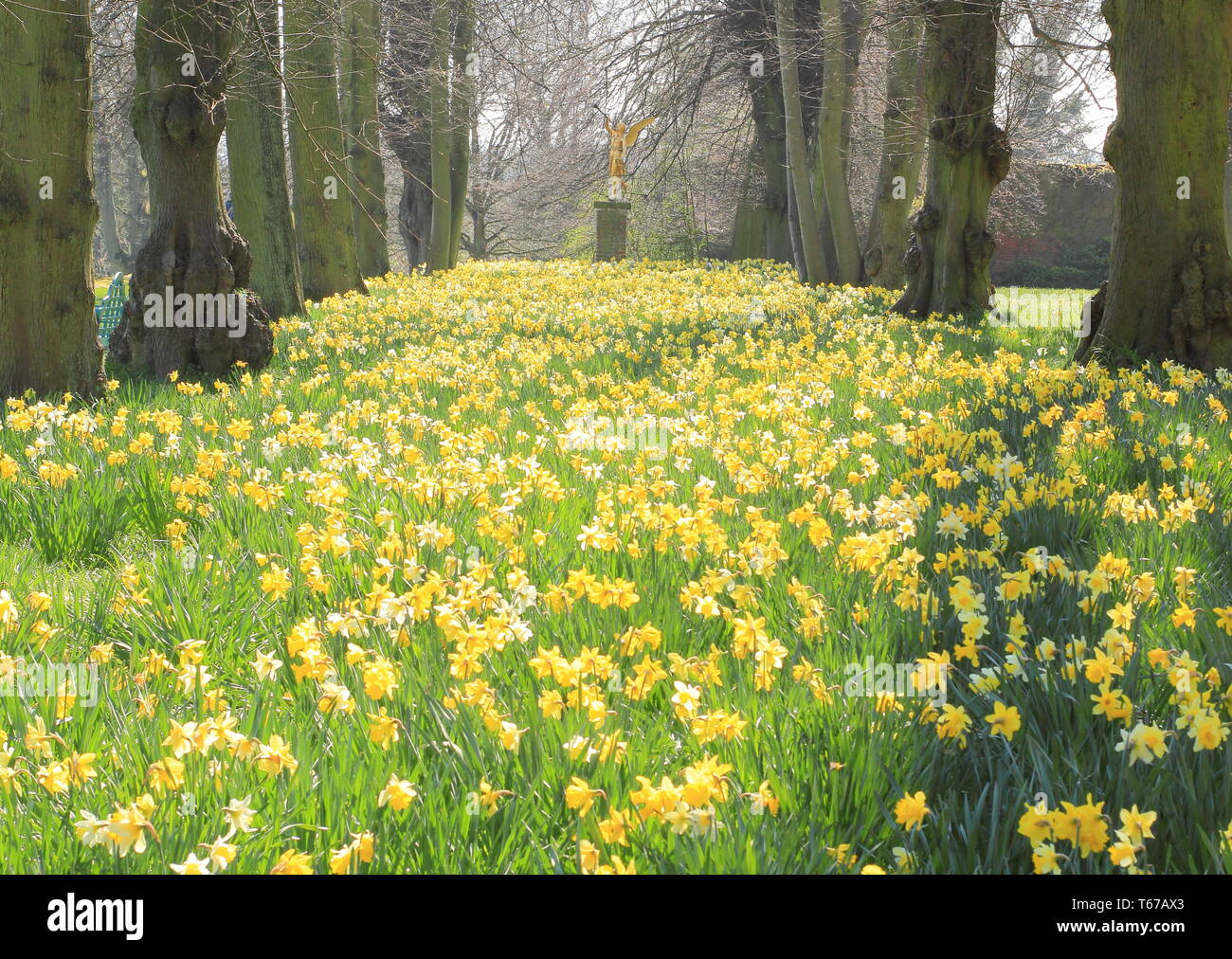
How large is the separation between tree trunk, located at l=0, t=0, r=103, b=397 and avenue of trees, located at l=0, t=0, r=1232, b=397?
13 mm

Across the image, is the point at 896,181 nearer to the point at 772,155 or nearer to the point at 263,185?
the point at 772,155

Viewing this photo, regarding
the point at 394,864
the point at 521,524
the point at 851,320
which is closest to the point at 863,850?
the point at 394,864

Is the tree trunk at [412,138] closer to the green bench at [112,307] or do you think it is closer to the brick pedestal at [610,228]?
the brick pedestal at [610,228]

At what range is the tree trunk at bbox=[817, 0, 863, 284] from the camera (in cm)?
1504

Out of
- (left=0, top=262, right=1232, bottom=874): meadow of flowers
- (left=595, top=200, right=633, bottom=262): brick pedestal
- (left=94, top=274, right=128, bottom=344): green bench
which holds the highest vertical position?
(left=595, top=200, right=633, bottom=262): brick pedestal

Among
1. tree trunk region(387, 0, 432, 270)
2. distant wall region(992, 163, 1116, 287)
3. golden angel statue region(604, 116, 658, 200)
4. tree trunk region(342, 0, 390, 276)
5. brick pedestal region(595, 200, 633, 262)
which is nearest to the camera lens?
tree trunk region(342, 0, 390, 276)

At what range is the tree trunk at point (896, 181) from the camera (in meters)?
15.0

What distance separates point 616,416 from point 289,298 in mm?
7469

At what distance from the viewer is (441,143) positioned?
20594 millimetres

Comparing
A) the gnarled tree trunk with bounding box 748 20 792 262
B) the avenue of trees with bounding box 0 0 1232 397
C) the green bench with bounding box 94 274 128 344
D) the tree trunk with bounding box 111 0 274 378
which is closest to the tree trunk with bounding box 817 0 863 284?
the avenue of trees with bounding box 0 0 1232 397

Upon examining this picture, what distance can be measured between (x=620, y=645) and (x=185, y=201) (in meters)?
Result: 6.47

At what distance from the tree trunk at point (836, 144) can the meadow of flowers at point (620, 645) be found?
36.5 feet

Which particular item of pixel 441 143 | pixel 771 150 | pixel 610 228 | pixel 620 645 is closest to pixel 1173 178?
pixel 620 645

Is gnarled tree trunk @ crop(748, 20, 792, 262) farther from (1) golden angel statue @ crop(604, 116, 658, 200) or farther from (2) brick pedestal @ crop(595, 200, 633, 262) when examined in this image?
(2) brick pedestal @ crop(595, 200, 633, 262)
